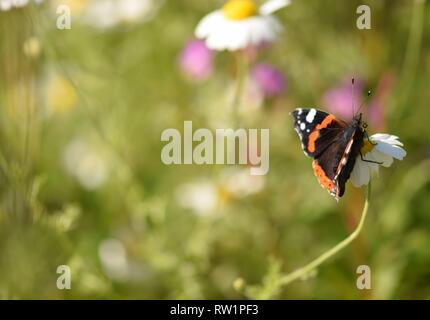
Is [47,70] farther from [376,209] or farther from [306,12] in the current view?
[376,209]

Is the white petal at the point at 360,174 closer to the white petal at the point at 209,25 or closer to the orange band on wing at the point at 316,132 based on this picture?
the orange band on wing at the point at 316,132

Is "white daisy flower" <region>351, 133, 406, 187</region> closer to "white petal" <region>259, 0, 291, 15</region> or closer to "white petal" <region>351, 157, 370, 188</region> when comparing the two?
"white petal" <region>351, 157, 370, 188</region>

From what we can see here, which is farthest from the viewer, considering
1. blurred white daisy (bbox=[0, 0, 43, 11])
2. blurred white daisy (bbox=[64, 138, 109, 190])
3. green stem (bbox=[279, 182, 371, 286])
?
blurred white daisy (bbox=[64, 138, 109, 190])

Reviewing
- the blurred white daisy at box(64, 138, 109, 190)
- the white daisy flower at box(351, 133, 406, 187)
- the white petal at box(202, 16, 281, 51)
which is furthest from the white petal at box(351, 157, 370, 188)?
the blurred white daisy at box(64, 138, 109, 190)

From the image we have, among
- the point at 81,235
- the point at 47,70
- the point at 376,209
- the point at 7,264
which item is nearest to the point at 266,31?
the point at 376,209

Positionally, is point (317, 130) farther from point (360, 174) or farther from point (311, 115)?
point (360, 174)

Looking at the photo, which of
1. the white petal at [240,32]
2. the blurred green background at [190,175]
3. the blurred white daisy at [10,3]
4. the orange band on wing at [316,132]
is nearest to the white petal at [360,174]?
the orange band on wing at [316,132]
